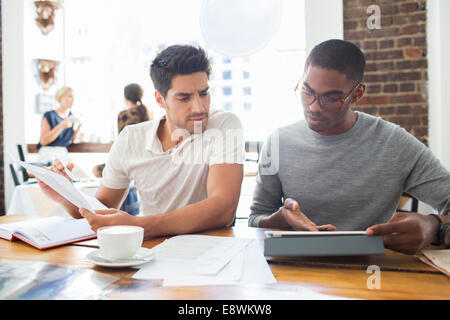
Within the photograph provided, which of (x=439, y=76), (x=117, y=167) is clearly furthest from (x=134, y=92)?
(x=439, y=76)

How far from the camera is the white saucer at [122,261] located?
28.9 inches

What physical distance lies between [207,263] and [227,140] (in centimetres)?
62

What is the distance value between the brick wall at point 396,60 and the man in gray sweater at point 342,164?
76.2 inches

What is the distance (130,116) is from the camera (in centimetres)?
306

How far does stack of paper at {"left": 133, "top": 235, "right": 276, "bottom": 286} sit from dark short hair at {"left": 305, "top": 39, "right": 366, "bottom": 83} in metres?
0.65

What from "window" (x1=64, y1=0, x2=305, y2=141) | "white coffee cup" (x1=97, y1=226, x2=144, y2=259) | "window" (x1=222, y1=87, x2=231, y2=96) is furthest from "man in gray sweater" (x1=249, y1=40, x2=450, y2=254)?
"window" (x1=64, y1=0, x2=305, y2=141)

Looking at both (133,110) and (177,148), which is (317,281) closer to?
(177,148)

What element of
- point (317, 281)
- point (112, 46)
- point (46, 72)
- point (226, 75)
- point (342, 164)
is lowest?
point (317, 281)

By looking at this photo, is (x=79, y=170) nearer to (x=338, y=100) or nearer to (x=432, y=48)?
(x=338, y=100)

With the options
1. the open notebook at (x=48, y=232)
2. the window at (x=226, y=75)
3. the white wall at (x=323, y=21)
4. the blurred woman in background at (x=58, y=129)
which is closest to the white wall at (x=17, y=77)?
the blurred woman in background at (x=58, y=129)

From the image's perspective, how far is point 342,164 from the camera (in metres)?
1.29

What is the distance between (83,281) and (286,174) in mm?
847

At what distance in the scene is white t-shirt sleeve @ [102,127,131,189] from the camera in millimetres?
1422

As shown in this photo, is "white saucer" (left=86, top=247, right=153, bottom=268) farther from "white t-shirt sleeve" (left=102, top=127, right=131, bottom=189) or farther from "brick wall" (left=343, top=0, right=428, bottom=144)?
"brick wall" (left=343, top=0, right=428, bottom=144)
